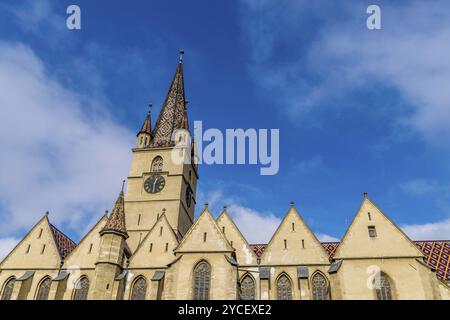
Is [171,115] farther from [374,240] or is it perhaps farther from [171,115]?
[374,240]

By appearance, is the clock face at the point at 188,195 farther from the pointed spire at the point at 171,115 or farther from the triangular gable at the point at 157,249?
the triangular gable at the point at 157,249

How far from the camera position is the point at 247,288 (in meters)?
28.0

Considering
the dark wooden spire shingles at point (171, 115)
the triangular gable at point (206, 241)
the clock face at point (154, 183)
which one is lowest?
the triangular gable at point (206, 241)

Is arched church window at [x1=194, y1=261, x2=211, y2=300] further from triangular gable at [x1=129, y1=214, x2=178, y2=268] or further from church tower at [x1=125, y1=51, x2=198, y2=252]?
church tower at [x1=125, y1=51, x2=198, y2=252]

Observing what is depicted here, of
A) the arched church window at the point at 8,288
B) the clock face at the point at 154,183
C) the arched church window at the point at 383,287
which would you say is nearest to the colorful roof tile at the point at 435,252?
the arched church window at the point at 383,287

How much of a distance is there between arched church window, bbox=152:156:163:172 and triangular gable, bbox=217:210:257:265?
13005mm

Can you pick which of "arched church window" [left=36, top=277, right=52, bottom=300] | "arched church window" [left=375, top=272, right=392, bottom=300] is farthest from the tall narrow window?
"arched church window" [left=36, top=277, right=52, bottom=300]

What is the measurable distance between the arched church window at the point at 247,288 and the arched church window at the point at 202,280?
3427 mm

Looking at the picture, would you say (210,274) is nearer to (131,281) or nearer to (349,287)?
(131,281)

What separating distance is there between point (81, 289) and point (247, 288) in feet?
42.8

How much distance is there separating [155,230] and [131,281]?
4.49 m

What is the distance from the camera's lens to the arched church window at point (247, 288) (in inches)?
1088

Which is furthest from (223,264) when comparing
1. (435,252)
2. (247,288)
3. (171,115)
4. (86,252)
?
(171,115)
